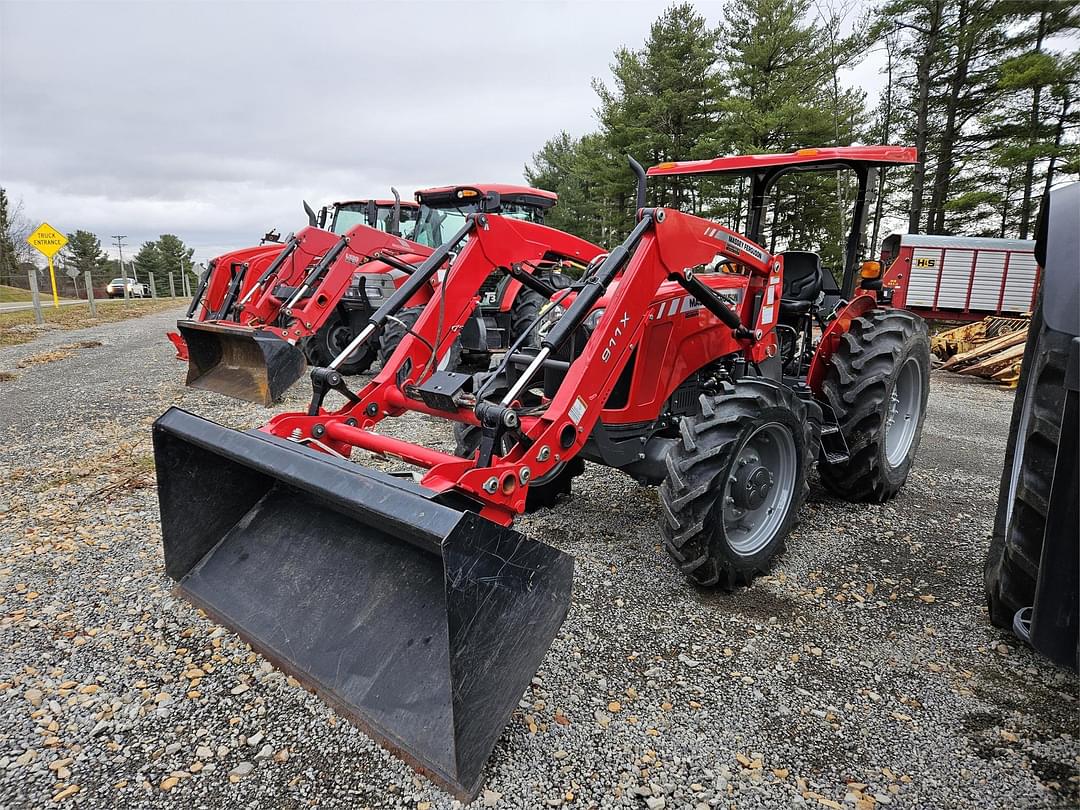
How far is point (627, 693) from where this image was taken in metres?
2.50

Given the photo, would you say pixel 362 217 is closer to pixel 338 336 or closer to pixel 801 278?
pixel 338 336

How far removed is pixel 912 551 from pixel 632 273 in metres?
2.46

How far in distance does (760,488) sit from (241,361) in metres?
5.93

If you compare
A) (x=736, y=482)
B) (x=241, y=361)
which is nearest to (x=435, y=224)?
(x=241, y=361)

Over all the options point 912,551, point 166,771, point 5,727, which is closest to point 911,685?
point 912,551

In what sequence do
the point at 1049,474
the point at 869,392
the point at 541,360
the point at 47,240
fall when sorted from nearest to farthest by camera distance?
the point at 1049,474, the point at 541,360, the point at 869,392, the point at 47,240

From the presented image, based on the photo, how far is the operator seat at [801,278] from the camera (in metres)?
4.67

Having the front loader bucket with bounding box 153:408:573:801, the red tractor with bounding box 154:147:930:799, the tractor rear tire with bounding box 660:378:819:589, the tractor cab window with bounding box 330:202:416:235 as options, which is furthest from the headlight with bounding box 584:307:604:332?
the tractor cab window with bounding box 330:202:416:235

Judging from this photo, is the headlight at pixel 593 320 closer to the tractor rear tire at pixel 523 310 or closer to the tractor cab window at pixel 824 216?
the tractor rear tire at pixel 523 310

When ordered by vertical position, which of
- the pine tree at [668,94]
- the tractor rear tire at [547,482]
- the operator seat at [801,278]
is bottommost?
the tractor rear tire at [547,482]

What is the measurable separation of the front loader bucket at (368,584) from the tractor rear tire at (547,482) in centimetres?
121

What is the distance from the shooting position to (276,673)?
2.57 m

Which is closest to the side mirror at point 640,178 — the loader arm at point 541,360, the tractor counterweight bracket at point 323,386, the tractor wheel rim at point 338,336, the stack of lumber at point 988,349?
the loader arm at point 541,360

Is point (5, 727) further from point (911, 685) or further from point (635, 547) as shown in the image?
point (911, 685)
